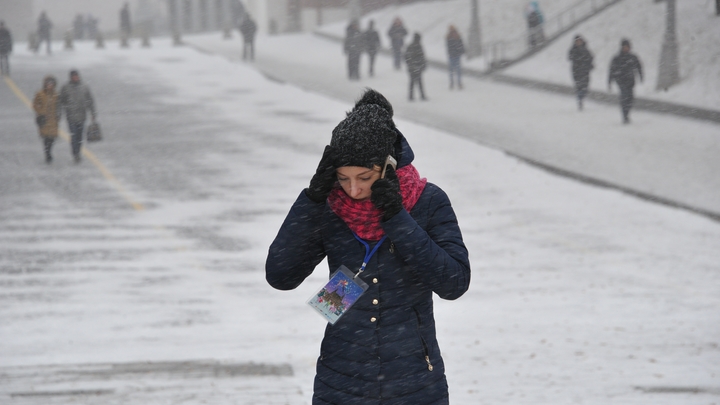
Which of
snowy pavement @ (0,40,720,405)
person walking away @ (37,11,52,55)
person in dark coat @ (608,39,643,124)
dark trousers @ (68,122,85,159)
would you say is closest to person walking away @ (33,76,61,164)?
dark trousers @ (68,122,85,159)

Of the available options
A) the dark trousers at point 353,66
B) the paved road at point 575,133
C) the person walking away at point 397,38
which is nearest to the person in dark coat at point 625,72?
the paved road at point 575,133

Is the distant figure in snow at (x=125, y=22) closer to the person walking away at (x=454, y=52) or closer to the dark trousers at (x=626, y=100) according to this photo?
the person walking away at (x=454, y=52)

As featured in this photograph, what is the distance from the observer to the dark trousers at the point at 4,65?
126ft

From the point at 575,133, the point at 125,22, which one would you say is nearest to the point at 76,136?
the point at 575,133

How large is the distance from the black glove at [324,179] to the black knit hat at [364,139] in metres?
0.02

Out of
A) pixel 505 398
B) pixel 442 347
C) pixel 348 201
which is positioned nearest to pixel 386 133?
pixel 348 201

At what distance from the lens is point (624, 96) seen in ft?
76.0

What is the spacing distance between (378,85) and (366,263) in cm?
2891

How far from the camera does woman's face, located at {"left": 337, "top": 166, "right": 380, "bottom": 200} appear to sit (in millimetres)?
3410

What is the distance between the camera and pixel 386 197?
338 cm

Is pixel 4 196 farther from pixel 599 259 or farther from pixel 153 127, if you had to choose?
pixel 599 259

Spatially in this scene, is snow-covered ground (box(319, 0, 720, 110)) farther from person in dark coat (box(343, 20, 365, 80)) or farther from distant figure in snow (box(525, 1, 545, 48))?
person in dark coat (box(343, 20, 365, 80))

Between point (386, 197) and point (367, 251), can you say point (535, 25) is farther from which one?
point (386, 197)

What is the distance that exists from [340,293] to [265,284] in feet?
29.5
